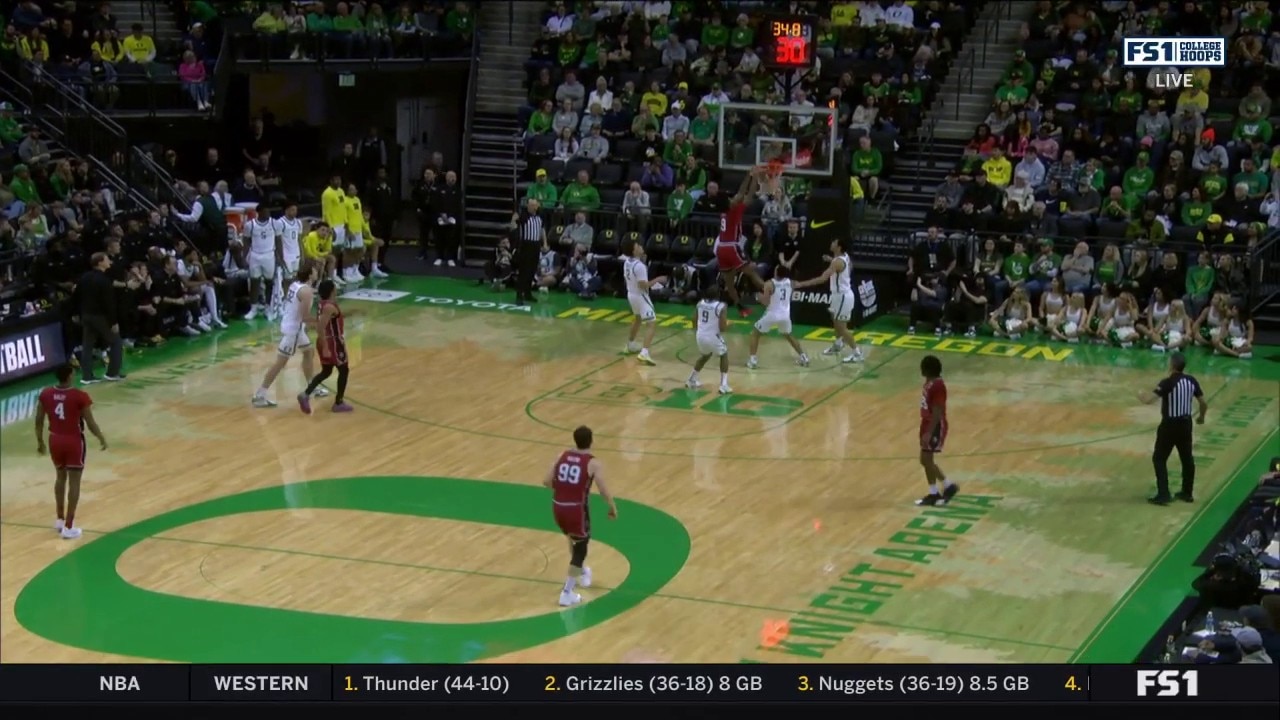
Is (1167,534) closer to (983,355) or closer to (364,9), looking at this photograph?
(983,355)

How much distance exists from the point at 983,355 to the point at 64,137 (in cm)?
1455

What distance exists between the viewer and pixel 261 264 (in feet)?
88.9

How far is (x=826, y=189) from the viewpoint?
90.4 ft

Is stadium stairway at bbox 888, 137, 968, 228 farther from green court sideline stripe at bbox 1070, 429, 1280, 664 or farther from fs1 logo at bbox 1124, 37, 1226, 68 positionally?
fs1 logo at bbox 1124, 37, 1226, 68

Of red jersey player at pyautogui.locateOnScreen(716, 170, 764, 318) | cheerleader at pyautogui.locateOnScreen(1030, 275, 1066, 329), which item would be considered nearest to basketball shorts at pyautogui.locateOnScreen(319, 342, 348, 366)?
red jersey player at pyautogui.locateOnScreen(716, 170, 764, 318)

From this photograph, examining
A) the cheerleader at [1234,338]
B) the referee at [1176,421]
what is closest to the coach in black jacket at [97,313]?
the referee at [1176,421]

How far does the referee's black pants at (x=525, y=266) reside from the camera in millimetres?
28578

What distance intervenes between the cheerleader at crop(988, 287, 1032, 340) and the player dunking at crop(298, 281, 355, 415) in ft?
31.3

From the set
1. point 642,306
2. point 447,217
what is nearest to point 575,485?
point 642,306

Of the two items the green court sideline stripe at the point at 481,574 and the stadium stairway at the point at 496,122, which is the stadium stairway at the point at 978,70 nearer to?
the stadium stairway at the point at 496,122

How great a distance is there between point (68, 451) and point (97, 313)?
19.7ft

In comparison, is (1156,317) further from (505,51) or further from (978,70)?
(505,51)
